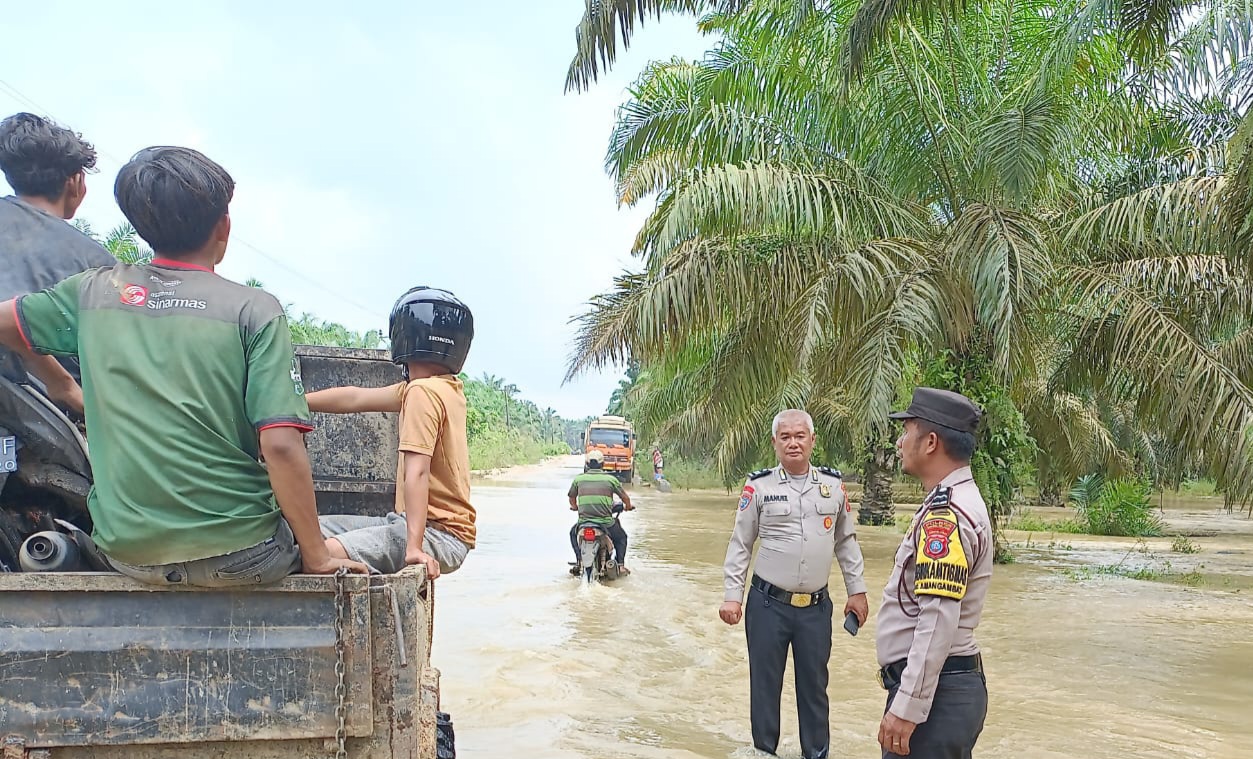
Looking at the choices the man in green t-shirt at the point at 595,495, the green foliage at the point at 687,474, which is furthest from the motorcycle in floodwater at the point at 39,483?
the green foliage at the point at 687,474

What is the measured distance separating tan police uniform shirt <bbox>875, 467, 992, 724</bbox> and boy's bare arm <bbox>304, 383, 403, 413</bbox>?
165cm

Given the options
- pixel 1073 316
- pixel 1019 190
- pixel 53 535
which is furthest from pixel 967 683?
pixel 1073 316

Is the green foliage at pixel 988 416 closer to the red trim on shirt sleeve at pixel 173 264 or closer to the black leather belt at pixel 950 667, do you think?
the black leather belt at pixel 950 667

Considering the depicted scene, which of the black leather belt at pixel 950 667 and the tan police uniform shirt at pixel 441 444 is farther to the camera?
the black leather belt at pixel 950 667

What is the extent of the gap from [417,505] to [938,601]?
5.03 ft

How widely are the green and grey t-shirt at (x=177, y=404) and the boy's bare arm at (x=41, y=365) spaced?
17cm

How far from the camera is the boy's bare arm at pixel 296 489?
7.16 feet

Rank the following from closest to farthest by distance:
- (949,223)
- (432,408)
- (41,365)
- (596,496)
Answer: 1. (41,365)
2. (432,408)
3. (596,496)
4. (949,223)

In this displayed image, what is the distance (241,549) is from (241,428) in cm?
29

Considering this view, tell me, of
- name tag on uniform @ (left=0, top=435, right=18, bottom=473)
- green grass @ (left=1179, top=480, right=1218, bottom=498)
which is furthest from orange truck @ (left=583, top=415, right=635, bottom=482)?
name tag on uniform @ (left=0, top=435, right=18, bottom=473)

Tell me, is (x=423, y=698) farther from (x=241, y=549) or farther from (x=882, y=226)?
(x=882, y=226)

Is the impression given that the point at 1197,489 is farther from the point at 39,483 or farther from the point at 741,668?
the point at 39,483

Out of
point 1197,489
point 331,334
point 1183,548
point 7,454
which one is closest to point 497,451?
point 331,334

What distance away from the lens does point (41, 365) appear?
2428mm
